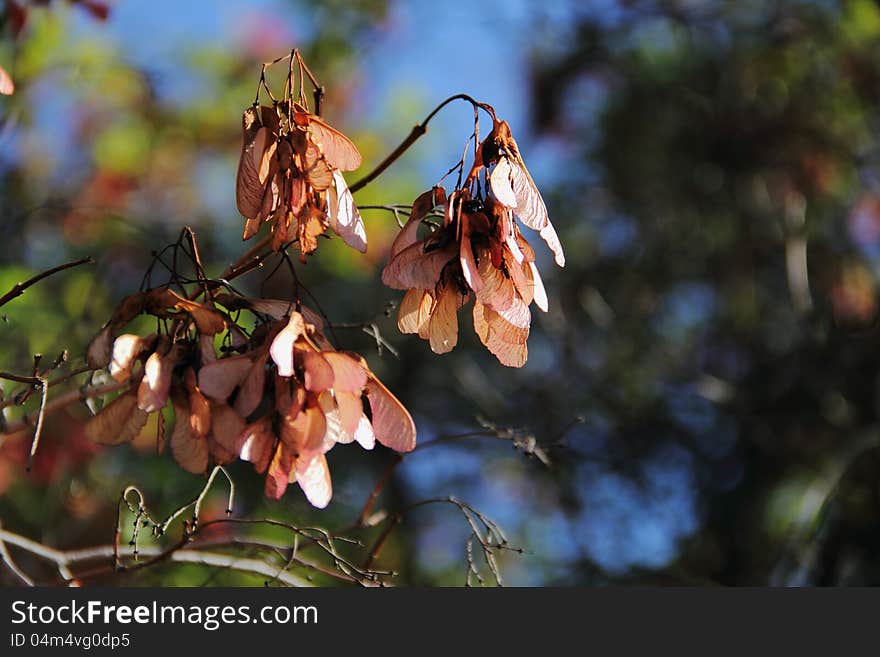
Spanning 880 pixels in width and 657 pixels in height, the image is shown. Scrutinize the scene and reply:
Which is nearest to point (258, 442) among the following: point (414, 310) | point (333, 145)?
point (414, 310)

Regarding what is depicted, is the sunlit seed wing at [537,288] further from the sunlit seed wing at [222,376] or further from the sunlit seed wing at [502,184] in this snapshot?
the sunlit seed wing at [222,376]

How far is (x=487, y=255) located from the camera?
5.22ft

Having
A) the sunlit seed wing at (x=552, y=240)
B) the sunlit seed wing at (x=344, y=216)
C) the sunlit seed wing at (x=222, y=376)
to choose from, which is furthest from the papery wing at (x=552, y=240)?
the sunlit seed wing at (x=222, y=376)

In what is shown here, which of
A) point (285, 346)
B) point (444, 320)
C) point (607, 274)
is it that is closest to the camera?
point (285, 346)

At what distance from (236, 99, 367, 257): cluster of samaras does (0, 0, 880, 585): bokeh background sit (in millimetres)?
1830

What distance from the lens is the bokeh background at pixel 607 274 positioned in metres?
3.72

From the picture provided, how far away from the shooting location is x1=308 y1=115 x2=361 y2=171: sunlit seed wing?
1.62 m

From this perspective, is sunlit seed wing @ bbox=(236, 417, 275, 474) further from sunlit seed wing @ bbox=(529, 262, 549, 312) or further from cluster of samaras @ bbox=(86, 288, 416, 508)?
sunlit seed wing @ bbox=(529, 262, 549, 312)

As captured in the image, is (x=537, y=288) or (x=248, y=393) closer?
(x=248, y=393)

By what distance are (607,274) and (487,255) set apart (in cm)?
353

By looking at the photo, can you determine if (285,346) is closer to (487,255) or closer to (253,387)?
(253,387)

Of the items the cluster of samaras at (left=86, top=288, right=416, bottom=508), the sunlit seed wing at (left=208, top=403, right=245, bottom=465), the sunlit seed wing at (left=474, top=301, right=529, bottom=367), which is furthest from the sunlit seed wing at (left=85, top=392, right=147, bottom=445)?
the sunlit seed wing at (left=474, top=301, right=529, bottom=367)

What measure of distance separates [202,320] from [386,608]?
701mm

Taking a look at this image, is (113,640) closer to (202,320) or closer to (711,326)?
(202,320)
